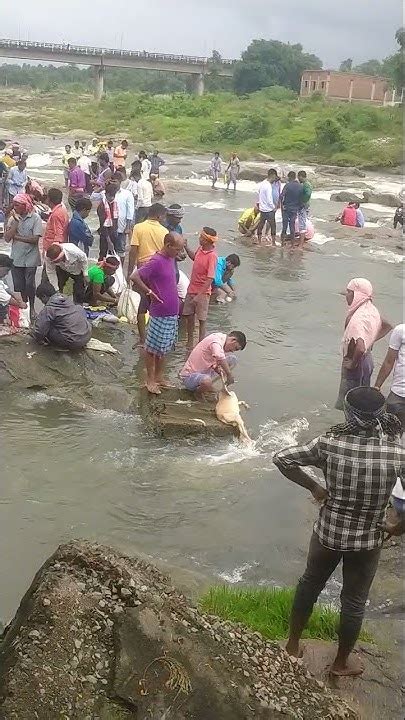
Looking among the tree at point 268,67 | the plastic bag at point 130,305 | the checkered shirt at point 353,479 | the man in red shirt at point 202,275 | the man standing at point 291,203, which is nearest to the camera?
A: the checkered shirt at point 353,479

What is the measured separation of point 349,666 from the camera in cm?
374

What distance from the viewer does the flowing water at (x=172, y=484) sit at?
16.8 feet

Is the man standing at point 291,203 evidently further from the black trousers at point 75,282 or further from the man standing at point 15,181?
the black trousers at point 75,282

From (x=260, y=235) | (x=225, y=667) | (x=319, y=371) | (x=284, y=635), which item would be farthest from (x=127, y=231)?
(x=225, y=667)

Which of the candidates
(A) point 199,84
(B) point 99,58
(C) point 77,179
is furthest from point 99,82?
(C) point 77,179

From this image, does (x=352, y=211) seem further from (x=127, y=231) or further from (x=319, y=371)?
(x=319, y=371)

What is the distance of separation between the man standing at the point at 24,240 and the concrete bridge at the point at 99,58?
7273cm

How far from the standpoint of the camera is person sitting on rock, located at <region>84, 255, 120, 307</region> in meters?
8.93

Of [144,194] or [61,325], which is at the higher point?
[144,194]

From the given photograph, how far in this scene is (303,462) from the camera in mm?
3439

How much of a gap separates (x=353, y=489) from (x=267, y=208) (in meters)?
12.8

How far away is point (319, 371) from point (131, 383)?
8.33 feet

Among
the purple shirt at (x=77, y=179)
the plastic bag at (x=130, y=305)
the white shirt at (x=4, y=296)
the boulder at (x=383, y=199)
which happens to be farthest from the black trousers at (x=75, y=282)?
the boulder at (x=383, y=199)

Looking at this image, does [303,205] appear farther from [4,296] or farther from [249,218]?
[4,296]
